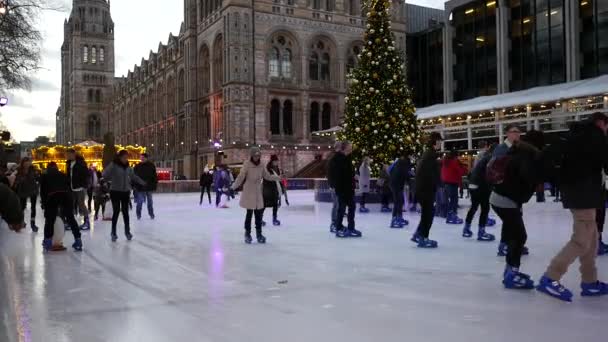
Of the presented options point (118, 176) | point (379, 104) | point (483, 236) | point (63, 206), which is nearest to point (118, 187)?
point (118, 176)

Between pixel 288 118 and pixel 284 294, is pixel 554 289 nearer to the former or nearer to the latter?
pixel 284 294

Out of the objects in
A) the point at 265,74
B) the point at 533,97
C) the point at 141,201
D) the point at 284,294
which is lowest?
the point at 284,294

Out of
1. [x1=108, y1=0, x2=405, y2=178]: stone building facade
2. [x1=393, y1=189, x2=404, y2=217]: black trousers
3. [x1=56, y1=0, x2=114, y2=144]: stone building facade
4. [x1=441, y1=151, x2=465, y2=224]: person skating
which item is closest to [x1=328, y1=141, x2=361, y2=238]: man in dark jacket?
[x1=393, y1=189, x2=404, y2=217]: black trousers

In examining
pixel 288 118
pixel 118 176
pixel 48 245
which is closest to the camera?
pixel 48 245

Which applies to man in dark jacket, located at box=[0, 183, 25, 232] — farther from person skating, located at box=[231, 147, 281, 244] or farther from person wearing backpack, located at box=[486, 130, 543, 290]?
person skating, located at box=[231, 147, 281, 244]

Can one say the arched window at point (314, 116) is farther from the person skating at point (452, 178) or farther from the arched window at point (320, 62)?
the person skating at point (452, 178)

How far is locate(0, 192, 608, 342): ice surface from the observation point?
4090mm

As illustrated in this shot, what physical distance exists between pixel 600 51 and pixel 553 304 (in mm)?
32213

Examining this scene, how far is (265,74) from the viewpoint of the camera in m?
44.8

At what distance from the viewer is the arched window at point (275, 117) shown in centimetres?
4622

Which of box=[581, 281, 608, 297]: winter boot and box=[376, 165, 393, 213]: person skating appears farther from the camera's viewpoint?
box=[376, 165, 393, 213]: person skating

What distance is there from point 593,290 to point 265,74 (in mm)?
41067

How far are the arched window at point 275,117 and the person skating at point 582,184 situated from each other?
136ft

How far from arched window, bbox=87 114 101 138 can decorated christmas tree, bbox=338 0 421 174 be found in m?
93.2
